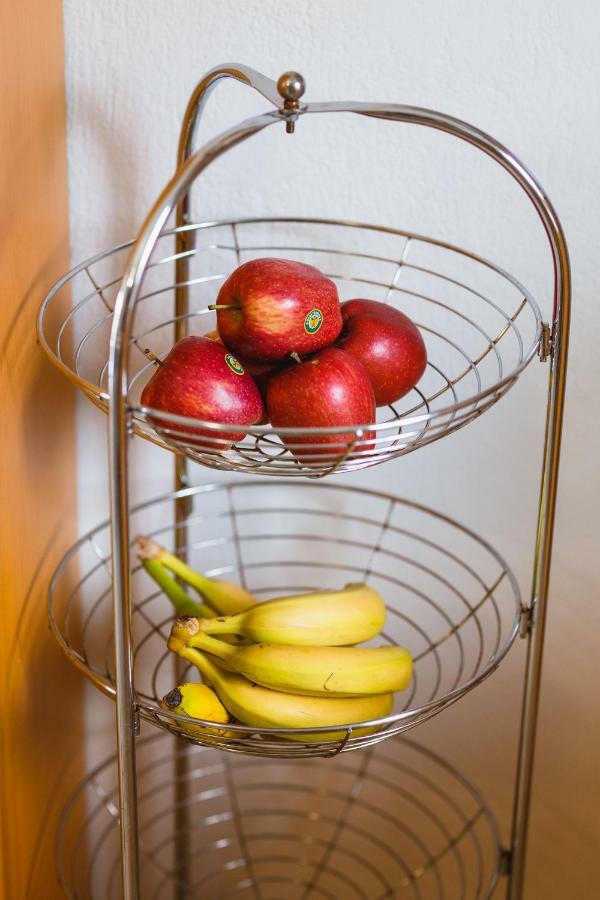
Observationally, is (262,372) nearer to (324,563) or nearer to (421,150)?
(421,150)

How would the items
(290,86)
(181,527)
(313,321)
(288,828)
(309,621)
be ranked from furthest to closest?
1. (288,828)
2. (181,527)
3. (309,621)
4. (313,321)
5. (290,86)

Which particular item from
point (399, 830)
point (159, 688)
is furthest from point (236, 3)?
point (399, 830)

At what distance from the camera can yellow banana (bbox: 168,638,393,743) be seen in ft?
2.80

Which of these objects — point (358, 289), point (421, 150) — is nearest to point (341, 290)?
point (358, 289)

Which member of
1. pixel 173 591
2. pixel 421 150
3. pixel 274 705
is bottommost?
pixel 274 705

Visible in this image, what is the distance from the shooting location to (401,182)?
1.03 meters

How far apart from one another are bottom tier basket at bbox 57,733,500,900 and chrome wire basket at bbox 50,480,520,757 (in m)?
0.16

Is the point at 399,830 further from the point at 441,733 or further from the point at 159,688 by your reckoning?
the point at 159,688

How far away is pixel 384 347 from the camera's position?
2.74 ft

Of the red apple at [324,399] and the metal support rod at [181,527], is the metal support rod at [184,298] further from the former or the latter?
the red apple at [324,399]

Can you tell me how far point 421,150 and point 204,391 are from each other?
17.3 inches

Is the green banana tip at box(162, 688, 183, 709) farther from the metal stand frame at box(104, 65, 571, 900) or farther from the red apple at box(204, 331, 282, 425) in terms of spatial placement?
the red apple at box(204, 331, 282, 425)

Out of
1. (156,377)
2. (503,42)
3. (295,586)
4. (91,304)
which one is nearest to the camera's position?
(156,377)

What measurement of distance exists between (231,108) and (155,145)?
3.7 inches
